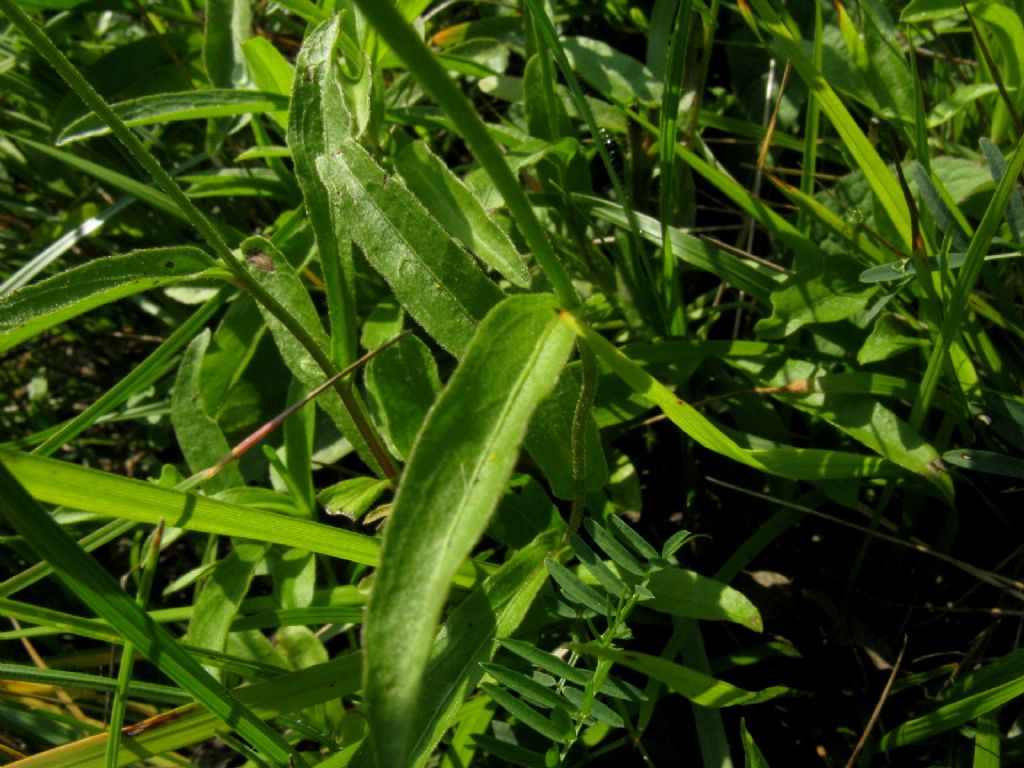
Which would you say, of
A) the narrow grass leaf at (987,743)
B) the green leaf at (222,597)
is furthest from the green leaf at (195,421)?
the narrow grass leaf at (987,743)

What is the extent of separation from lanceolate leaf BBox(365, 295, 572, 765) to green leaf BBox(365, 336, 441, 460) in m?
0.44

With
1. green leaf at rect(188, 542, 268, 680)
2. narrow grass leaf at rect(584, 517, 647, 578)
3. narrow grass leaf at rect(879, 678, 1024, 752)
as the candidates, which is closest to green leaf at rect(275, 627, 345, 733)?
green leaf at rect(188, 542, 268, 680)

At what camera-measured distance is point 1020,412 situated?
1.13 metres

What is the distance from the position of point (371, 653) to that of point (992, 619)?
1048 mm

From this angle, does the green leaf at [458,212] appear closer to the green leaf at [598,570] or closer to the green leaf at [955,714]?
the green leaf at [598,570]

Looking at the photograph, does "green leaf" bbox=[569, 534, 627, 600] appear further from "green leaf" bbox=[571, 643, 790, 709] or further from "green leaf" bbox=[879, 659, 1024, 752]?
"green leaf" bbox=[879, 659, 1024, 752]

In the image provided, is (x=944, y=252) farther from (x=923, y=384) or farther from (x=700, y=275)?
(x=700, y=275)

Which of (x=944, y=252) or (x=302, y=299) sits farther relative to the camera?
(x=302, y=299)

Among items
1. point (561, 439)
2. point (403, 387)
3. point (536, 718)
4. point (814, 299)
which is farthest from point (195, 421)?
point (814, 299)

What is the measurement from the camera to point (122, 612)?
0.89 meters

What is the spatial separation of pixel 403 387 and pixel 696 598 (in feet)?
1.52

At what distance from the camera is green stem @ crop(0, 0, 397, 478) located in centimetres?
85

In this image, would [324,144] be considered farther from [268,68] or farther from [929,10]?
[929,10]

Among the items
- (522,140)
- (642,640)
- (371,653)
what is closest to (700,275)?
(522,140)
